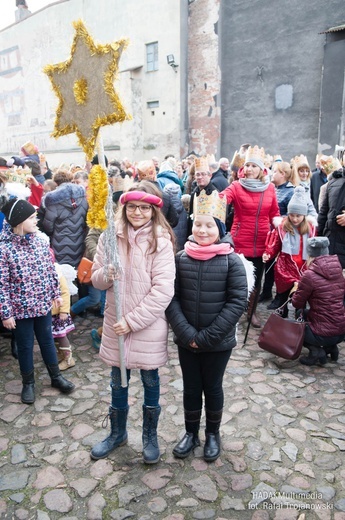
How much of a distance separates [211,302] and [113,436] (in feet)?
4.44

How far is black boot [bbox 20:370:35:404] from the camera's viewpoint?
3.80 metres

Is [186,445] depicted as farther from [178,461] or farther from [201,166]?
[201,166]

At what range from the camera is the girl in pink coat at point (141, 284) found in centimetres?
273

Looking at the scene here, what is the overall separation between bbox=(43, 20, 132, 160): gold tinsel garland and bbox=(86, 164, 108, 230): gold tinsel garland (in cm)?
13

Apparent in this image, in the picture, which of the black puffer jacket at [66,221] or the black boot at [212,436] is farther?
the black puffer jacket at [66,221]

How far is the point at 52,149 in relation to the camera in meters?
25.6

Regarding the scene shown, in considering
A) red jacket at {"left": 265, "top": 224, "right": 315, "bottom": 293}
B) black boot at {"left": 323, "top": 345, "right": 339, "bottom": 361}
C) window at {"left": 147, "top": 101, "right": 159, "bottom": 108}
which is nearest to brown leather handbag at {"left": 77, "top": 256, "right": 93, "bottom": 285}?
red jacket at {"left": 265, "top": 224, "right": 315, "bottom": 293}

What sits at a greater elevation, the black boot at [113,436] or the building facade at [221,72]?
the building facade at [221,72]

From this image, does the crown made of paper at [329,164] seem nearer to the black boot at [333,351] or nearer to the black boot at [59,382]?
the black boot at [333,351]

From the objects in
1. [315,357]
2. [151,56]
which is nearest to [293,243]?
[315,357]

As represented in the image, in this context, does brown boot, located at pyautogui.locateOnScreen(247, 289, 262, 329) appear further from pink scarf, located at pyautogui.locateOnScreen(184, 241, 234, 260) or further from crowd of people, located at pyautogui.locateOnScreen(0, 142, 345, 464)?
pink scarf, located at pyautogui.locateOnScreen(184, 241, 234, 260)

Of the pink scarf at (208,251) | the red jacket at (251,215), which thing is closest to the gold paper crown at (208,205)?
the pink scarf at (208,251)

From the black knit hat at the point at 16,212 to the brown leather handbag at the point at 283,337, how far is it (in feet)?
9.36

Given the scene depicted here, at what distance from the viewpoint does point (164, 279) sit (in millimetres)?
2734
